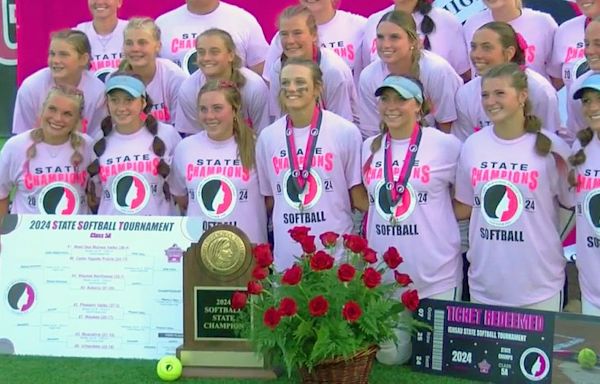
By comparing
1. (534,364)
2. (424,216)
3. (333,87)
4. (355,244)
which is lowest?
(534,364)

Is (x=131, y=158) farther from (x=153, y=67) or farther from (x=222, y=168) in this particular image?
(x=153, y=67)

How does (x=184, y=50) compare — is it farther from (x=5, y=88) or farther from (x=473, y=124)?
(x=5, y=88)

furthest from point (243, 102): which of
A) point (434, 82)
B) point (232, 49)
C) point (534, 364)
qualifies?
point (534, 364)

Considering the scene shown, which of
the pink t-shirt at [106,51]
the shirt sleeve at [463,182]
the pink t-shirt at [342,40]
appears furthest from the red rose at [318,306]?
the pink t-shirt at [106,51]

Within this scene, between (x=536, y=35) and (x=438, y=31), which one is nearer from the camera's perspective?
(x=536, y=35)

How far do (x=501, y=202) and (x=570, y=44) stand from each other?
4.89 ft

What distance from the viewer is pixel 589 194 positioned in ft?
14.5

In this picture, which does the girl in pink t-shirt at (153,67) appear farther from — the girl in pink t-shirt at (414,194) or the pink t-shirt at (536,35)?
the pink t-shirt at (536,35)

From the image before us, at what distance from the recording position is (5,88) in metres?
12.6

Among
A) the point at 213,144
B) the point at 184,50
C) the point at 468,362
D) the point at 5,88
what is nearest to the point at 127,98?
the point at 213,144

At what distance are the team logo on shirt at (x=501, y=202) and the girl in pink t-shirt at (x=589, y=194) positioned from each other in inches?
11.7

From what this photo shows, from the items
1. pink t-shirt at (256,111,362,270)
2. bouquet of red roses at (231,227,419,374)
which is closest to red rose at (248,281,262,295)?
bouquet of red roses at (231,227,419,374)

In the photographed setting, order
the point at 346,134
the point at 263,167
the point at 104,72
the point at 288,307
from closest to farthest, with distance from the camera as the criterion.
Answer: the point at 288,307 < the point at 346,134 < the point at 263,167 < the point at 104,72

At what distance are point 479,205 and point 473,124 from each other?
824mm
